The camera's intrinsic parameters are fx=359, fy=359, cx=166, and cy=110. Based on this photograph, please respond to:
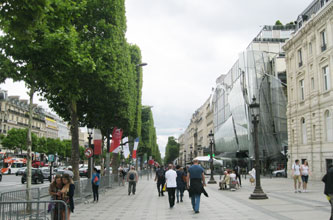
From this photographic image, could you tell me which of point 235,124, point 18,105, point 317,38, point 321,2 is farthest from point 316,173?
point 18,105

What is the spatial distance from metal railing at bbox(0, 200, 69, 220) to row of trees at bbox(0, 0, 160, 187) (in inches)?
149

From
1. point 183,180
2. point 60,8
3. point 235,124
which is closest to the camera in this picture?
point 60,8

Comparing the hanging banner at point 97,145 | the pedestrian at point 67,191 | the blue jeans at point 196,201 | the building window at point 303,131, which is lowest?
the blue jeans at point 196,201

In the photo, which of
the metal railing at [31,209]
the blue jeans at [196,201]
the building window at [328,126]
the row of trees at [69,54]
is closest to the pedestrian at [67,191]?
the metal railing at [31,209]

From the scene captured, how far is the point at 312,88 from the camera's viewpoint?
35625 mm

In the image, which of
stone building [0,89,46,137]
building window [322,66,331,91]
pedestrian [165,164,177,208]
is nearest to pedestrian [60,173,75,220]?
pedestrian [165,164,177,208]

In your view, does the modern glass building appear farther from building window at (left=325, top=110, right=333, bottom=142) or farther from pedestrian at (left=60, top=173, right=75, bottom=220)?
pedestrian at (left=60, top=173, right=75, bottom=220)

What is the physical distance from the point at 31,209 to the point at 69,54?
19.1ft

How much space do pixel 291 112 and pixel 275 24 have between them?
3356cm

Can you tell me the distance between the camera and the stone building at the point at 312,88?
3186 cm

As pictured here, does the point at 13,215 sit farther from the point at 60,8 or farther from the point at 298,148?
the point at 298,148

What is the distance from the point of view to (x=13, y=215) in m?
8.47

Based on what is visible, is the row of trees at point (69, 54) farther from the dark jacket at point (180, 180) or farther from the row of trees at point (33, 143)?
the row of trees at point (33, 143)

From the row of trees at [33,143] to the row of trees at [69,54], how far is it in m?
55.6
